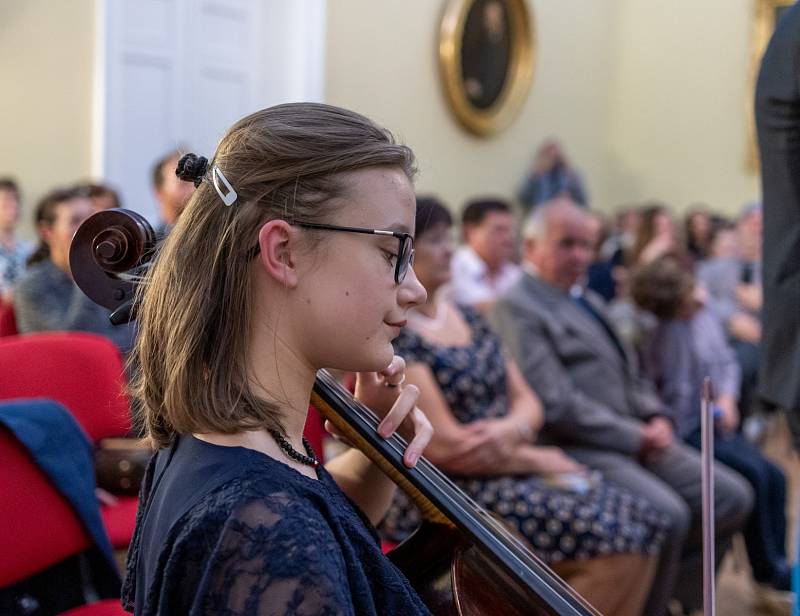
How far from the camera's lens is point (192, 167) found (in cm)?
100

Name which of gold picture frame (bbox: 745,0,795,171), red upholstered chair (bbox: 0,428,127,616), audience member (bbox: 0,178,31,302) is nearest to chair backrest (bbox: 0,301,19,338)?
audience member (bbox: 0,178,31,302)

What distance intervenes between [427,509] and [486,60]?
21.3ft

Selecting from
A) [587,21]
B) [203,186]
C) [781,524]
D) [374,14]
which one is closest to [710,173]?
[587,21]

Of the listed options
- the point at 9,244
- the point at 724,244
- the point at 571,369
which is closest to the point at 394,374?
the point at 571,369

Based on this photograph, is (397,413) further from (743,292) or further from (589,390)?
(743,292)

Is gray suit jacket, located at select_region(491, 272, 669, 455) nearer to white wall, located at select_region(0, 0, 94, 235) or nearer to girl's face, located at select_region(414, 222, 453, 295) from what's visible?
girl's face, located at select_region(414, 222, 453, 295)

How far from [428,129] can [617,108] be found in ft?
10.5

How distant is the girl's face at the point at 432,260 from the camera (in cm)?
266

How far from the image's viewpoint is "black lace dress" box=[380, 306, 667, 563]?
7.90 feet

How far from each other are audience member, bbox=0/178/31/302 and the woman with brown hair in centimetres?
327

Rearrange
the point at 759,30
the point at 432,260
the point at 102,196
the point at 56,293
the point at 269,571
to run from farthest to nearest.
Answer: the point at 759,30 → the point at 102,196 → the point at 56,293 → the point at 432,260 → the point at 269,571

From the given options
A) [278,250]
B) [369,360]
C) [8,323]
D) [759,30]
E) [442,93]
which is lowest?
[8,323]

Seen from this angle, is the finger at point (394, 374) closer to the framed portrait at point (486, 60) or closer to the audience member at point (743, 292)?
the audience member at point (743, 292)

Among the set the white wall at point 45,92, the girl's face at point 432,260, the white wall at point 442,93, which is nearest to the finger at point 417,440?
the girl's face at point 432,260
